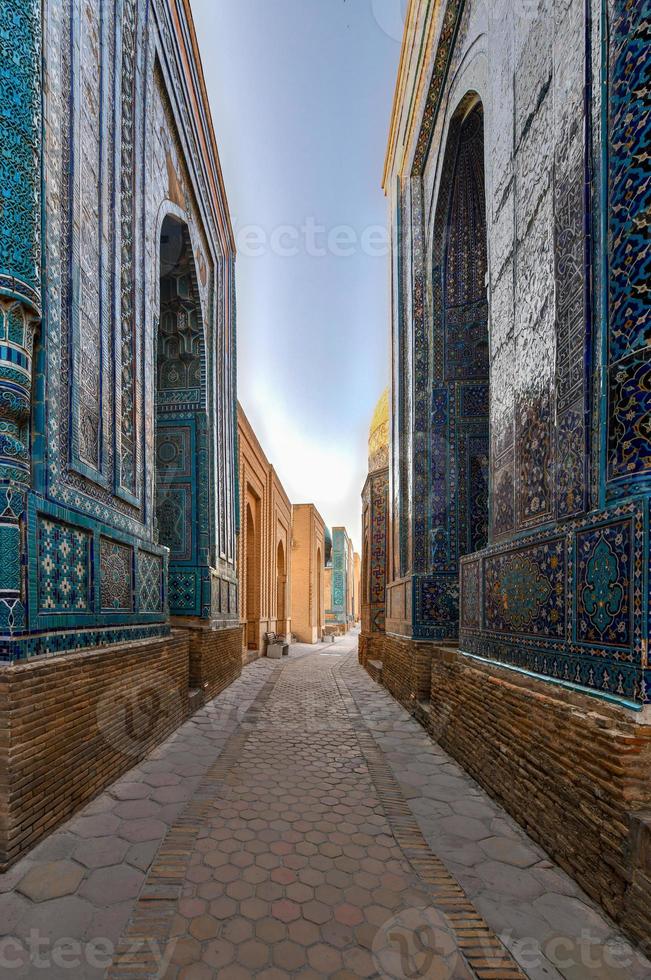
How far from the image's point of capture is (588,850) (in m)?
1.87

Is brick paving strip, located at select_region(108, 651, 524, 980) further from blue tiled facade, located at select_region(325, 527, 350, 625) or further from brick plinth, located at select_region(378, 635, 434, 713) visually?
blue tiled facade, located at select_region(325, 527, 350, 625)

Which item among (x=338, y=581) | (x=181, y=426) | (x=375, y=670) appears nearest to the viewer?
(x=181, y=426)

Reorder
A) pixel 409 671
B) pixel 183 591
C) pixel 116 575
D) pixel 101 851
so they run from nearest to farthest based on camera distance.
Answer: pixel 101 851 → pixel 116 575 → pixel 409 671 → pixel 183 591

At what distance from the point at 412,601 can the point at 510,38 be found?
526 cm

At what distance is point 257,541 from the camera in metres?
13.0

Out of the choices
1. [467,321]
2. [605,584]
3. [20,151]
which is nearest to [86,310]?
[20,151]

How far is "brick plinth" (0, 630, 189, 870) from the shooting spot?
2119mm

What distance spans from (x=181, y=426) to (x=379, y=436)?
470cm

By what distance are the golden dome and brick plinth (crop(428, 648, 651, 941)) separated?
6951 millimetres

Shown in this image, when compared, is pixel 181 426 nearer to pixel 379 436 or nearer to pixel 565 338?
pixel 379 436

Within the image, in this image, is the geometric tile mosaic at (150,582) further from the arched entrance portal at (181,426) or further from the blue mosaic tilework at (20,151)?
the blue mosaic tilework at (20,151)

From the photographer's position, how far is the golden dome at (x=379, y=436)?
9.66 meters

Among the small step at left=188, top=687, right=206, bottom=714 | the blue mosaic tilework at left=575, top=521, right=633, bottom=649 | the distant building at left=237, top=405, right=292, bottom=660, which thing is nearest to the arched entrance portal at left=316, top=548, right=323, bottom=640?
the distant building at left=237, top=405, right=292, bottom=660

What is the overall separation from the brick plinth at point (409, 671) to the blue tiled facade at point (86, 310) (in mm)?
2651
